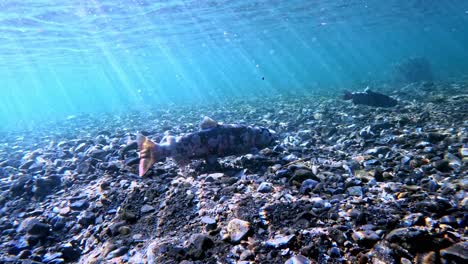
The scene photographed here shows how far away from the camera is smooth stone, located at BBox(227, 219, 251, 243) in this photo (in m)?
3.72

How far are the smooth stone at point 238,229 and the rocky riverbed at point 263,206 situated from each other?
0.02 meters

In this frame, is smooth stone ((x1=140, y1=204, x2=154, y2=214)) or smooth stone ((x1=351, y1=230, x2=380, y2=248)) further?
smooth stone ((x1=140, y1=204, x2=154, y2=214))

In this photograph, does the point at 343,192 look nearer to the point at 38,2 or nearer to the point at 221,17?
the point at 38,2

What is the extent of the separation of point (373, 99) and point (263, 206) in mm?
12578

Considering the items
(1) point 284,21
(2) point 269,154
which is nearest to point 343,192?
(2) point 269,154

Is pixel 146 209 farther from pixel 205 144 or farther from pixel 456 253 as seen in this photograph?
pixel 456 253

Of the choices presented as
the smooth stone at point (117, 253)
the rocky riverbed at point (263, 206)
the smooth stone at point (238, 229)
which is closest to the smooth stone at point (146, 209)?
the rocky riverbed at point (263, 206)

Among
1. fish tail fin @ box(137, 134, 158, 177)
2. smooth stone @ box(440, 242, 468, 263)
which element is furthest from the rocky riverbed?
fish tail fin @ box(137, 134, 158, 177)

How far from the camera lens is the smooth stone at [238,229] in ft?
12.2

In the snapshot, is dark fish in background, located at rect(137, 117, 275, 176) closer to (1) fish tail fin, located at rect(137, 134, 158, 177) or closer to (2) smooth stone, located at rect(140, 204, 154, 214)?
(1) fish tail fin, located at rect(137, 134, 158, 177)

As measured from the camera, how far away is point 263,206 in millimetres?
4430

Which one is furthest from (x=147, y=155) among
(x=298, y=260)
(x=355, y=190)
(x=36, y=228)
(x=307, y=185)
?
(x=298, y=260)

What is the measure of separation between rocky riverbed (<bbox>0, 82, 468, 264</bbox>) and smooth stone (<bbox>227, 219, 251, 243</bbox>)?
21 mm

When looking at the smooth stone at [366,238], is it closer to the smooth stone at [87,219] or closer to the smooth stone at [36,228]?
the smooth stone at [87,219]
